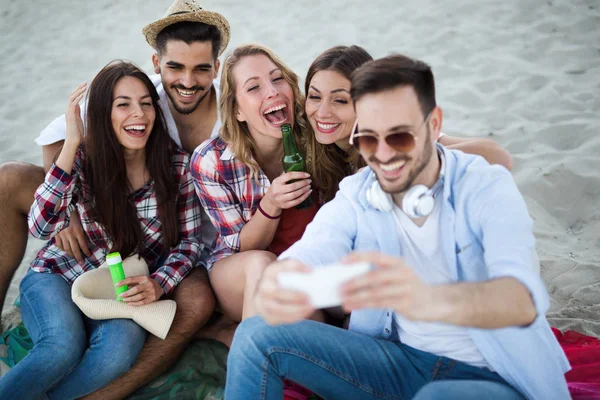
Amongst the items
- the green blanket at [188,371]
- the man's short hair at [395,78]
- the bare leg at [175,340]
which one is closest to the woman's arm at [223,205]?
the bare leg at [175,340]

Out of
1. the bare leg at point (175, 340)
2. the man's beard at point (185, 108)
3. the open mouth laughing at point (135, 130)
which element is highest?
the man's beard at point (185, 108)

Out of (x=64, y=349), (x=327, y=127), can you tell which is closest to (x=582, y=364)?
(x=327, y=127)

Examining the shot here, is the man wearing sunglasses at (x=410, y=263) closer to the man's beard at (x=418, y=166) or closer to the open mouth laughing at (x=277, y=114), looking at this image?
the man's beard at (x=418, y=166)

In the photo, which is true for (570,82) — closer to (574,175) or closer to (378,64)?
(574,175)

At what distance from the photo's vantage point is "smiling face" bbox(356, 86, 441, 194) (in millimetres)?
2027

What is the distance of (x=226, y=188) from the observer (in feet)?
10.4

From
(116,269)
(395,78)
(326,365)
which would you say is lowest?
(326,365)

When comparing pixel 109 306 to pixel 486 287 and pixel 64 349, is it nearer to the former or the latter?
pixel 64 349

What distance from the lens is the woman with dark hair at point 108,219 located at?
2.88 m

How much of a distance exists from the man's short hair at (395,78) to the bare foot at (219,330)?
1793mm

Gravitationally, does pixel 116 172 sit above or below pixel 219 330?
above

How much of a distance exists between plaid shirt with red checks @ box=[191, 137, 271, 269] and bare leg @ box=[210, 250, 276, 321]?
5.4 inches

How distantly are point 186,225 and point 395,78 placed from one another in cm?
186

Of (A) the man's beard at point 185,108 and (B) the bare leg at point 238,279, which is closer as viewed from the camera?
(B) the bare leg at point 238,279
